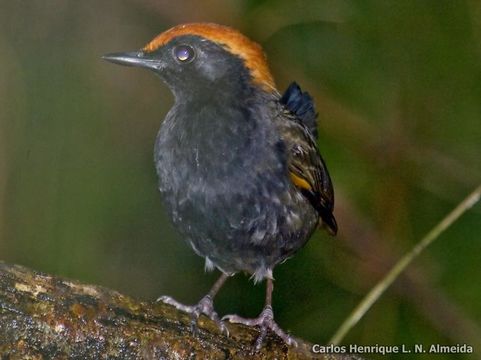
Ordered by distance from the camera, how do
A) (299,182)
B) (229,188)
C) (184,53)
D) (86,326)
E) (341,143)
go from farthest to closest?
(341,143), (184,53), (299,182), (229,188), (86,326)

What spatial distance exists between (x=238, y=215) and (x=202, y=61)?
93 centimetres

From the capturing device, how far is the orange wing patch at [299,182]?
5.35 metres

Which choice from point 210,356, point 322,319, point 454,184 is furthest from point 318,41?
point 210,356

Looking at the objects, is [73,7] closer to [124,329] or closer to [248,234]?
[248,234]

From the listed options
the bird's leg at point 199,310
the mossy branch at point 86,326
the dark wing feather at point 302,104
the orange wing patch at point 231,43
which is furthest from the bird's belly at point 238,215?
the dark wing feather at point 302,104

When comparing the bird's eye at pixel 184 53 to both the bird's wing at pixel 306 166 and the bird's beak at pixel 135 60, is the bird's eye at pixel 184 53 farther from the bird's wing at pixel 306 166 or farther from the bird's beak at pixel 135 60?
the bird's wing at pixel 306 166

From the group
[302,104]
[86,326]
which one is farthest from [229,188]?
[302,104]

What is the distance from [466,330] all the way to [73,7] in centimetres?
325

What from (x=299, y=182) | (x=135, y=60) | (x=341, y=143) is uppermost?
(x=135, y=60)

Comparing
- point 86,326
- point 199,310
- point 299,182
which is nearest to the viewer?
point 86,326

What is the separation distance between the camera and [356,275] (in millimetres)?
6656

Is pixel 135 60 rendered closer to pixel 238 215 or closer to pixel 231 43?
pixel 231 43

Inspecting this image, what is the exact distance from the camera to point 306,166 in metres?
5.45

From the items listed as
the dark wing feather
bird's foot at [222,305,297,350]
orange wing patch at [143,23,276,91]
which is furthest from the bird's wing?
bird's foot at [222,305,297,350]
